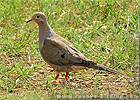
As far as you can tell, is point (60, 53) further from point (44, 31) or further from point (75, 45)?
point (75, 45)

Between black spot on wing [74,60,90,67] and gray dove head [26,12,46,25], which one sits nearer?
black spot on wing [74,60,90,67]

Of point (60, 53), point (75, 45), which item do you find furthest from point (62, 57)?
point (75, 45)

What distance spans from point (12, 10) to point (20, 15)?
0.20 m

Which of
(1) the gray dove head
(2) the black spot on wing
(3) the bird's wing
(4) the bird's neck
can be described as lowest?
(2) the black spot on wing

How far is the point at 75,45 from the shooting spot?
5992 millimetres

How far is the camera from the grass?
4988mm

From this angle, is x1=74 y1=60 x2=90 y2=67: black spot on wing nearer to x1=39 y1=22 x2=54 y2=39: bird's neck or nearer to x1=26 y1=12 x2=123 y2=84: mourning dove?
x1=26 y1=12 x2=123 y2=84: mourning dove

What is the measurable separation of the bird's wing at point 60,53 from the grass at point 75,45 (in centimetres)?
33

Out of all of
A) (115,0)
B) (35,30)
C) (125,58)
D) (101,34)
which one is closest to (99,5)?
(115,0)

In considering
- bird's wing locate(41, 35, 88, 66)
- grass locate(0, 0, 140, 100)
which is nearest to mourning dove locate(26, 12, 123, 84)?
bird's wing locate(41, 35, 88, 66)

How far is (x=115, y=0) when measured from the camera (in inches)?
276

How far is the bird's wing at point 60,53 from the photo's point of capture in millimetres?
4980

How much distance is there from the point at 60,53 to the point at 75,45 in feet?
3.27

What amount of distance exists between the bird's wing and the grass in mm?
329
